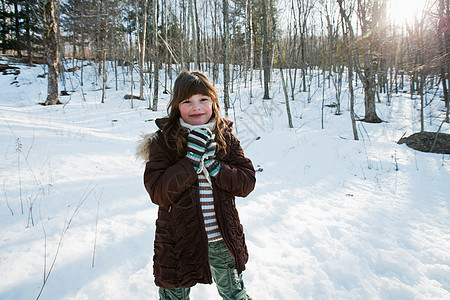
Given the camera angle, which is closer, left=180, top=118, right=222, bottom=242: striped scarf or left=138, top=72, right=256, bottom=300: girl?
left=138, top=72, right=256, bottom=300: girl

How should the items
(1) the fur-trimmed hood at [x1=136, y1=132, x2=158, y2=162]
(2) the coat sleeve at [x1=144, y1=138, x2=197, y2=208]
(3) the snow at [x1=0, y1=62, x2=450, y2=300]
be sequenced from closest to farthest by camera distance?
(2) the coat sleeve at [x1=144, y1=138, x2=197, y2=208]
(1) the fur-trimmed hood at [x1=136, y1=132, x2=158, y2=162]
(3) the snow at [x1=0, y1=62, x2=450, y2=300]

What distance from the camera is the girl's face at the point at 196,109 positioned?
4.00ft

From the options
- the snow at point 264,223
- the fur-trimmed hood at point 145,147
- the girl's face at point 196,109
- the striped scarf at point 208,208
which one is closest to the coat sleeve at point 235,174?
the striped scarf at point 208,208

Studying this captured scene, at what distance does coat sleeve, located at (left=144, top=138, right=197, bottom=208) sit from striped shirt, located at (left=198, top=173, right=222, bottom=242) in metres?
0.13

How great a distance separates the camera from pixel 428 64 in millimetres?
7285

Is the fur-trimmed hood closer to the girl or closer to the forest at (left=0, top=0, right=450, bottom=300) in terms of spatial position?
the girl

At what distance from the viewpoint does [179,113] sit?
4.36 feet

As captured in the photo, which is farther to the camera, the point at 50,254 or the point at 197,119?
the point at 50,254

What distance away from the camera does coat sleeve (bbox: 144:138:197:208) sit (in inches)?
42.9

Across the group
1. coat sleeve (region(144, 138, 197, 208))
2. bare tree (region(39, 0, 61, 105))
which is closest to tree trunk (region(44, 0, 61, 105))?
bare tree (region(39, 0, 61, 105))

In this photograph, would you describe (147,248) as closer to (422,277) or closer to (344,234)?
(344,234)

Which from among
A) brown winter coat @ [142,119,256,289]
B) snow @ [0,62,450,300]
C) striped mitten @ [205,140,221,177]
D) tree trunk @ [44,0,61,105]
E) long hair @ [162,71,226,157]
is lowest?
snow @ [0,62,450,300]

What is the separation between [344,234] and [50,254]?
10.6 feet

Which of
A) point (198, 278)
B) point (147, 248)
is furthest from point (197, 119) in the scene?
point (147, 248)
